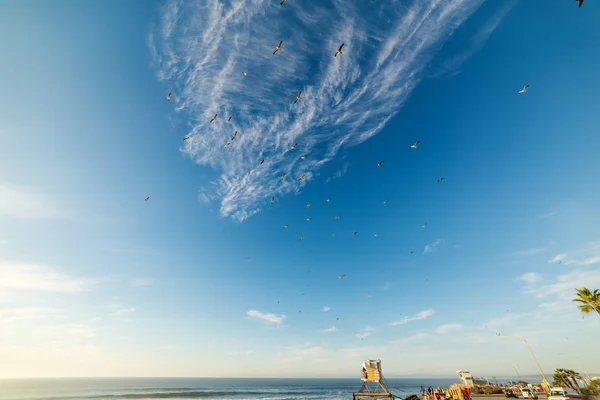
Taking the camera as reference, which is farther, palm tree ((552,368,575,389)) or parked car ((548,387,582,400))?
palm tree ((552,368,575,389))

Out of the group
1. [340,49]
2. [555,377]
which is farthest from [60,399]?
[555,377]

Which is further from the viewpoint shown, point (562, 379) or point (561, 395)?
point (562, 379)

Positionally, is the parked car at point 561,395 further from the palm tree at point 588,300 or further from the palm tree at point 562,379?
the palm tree at point 562,379

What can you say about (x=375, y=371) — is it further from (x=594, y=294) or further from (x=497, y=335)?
(x=594, y=294)

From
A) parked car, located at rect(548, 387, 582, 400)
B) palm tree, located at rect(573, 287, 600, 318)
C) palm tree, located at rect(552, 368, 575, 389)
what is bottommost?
parked car, located at rect(548, 387, 582, 400)

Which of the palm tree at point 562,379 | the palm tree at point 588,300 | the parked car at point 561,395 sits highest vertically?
the palm tree at point 588,300

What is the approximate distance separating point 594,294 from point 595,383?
25235 mm

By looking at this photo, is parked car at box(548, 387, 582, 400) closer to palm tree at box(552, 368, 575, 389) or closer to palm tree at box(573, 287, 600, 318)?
palm tree at box(573, 287, 600, 318)

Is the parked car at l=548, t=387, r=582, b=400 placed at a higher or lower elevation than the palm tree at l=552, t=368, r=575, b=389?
lower

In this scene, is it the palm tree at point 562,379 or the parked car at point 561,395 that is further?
the palm tree at point 562,379

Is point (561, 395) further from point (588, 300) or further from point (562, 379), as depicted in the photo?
point (562, 379)

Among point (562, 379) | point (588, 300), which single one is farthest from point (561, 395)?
point (562, 379)

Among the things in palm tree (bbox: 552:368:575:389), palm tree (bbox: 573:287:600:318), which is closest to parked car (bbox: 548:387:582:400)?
palm tree (bbox: 573:287:600:318)

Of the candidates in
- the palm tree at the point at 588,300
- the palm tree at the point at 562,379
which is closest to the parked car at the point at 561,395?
the palm tree at the point at 588,300
